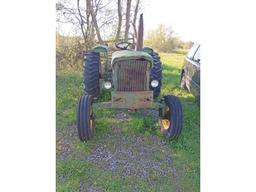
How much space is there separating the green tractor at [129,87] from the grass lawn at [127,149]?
4cm

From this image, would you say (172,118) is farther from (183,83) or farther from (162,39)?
(162,39)

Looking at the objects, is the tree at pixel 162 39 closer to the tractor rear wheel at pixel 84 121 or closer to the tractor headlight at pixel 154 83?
the tractor headlight at pixel 154 83

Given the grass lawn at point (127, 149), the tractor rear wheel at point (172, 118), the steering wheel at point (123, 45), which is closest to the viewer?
the grass lawn at point (127, 149)

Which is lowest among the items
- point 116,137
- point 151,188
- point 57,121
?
point 151,188

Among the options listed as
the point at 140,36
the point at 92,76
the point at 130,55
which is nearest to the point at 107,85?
the point at 92,76

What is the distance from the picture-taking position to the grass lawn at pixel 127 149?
5.65 ft

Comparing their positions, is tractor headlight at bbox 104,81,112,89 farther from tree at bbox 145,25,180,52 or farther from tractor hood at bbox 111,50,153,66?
tree at bbox 145,25,180,52

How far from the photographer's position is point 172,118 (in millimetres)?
2039

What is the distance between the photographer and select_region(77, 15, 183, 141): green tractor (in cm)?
198

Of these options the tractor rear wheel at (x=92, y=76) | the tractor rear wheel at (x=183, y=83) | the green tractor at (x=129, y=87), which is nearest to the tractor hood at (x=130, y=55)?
the green tractor at (x=129, y=87)
